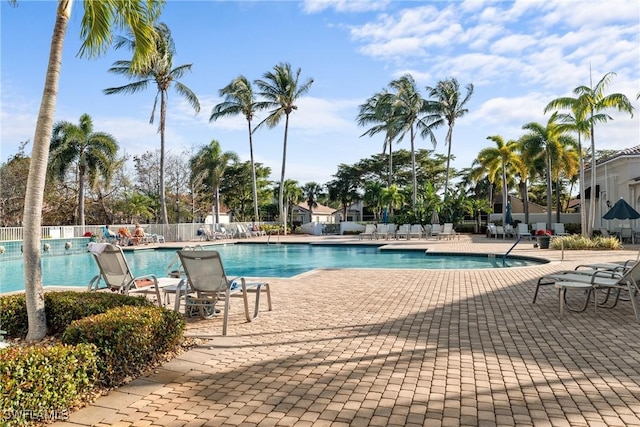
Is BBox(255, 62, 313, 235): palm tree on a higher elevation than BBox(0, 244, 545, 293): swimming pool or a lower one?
higher

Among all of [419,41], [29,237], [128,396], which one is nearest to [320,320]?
[128,396]

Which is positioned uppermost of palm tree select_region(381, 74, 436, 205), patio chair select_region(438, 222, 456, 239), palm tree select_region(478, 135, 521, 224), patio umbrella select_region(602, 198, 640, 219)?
palm tree select_region(381, 74, 436, 205)

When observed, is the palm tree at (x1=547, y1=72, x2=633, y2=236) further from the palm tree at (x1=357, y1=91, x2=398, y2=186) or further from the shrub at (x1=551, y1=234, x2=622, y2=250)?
the palm tree at (x1=357, y1=91, x2=398, y2=186)

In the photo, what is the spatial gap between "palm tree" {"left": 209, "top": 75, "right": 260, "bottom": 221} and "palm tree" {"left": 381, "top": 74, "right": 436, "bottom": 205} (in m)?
10.4

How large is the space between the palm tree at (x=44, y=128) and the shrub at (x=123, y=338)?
93 cm

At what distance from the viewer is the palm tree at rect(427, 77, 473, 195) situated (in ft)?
114

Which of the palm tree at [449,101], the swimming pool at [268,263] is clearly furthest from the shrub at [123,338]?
the palm tree at [449,101]

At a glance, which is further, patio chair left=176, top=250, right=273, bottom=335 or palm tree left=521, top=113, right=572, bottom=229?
palm tree left=521, top=113, right=572, bottom=229

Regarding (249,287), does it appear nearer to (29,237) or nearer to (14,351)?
(29,237)

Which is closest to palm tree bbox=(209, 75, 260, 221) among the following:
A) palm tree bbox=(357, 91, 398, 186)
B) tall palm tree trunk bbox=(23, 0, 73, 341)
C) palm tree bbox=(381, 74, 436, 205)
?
palm tree bbox=(357, 91, 398, 186)

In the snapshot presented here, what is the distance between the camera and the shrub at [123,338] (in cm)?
335

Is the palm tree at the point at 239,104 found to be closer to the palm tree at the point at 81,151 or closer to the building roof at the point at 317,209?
the palm tree at the point at 81,151

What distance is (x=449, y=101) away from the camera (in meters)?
34.7

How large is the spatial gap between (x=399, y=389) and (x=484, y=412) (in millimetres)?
612
